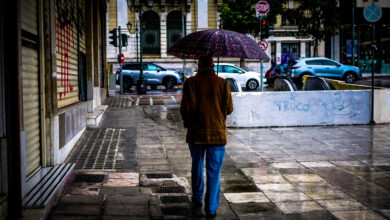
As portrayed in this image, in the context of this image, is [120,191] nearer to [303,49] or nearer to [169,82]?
[169,82]

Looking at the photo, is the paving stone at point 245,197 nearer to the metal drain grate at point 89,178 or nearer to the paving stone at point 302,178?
the paving stone at point 302,178

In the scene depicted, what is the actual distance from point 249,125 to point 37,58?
620cm

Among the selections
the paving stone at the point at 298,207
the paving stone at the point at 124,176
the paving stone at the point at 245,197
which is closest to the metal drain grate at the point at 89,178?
the paving stone at the point at 124,176

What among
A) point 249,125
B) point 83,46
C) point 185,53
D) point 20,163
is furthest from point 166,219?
point 83,46

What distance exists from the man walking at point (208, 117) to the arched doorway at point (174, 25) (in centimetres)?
3494

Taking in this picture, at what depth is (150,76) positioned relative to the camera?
27.0 m

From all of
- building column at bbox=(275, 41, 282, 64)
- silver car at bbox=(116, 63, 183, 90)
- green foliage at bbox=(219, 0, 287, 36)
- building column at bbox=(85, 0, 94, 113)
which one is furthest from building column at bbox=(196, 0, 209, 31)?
building column at bbox=(85, 0, 94, 113)

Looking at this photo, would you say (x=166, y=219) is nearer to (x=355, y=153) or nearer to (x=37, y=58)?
(x=37, y=58)

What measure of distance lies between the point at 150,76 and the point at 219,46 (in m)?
21.6

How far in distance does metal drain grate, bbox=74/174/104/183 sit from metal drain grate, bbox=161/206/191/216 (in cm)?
153

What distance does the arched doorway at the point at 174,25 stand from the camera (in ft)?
130

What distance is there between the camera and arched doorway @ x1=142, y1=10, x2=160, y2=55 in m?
39.2

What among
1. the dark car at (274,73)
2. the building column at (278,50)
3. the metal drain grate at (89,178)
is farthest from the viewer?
the building column at (278,50)

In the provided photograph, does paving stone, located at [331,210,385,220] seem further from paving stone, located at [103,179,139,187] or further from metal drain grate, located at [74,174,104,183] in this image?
metal drain grate, located at [74,174,104,183]
